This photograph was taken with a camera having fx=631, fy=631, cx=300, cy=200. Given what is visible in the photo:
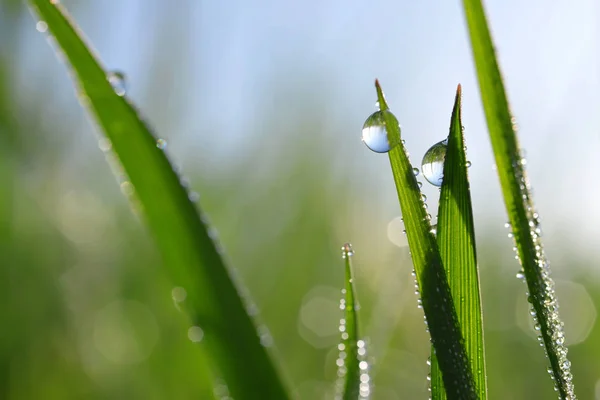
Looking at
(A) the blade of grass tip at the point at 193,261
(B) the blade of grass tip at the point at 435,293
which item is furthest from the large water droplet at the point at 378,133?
(A) the blade of grass tip at the point at 193,261

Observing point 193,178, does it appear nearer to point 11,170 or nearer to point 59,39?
point 11,170

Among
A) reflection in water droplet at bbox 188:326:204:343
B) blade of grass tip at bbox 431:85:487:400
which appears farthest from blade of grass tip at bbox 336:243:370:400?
reflection in water droplet at bbox 188:326:204:343

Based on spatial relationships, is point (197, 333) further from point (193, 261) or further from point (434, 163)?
point (434, 163)

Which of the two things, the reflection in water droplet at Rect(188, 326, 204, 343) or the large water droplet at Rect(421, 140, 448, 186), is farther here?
the large water droplet at Rect(421, 140, 448, 186)

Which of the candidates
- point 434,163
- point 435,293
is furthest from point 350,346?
point 434,163

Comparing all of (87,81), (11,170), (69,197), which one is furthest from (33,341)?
(87,81)

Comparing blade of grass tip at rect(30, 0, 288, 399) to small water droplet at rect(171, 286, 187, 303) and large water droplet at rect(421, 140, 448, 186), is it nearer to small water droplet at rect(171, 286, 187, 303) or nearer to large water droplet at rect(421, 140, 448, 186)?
small water droplet at rect(171, 286, 187, 303)
